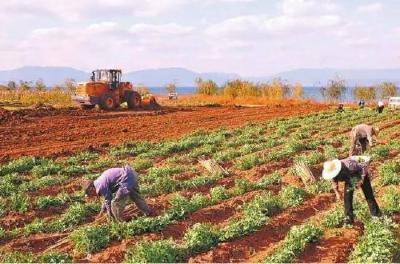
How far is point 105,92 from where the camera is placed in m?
33.6

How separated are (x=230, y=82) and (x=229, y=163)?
36.2 metres

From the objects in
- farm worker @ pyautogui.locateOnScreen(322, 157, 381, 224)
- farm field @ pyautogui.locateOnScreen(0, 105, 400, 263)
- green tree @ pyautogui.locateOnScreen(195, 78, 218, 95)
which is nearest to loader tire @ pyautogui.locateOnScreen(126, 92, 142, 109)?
farm field @ pyautogui.locateOnScreen(0, 105, 400, 263)

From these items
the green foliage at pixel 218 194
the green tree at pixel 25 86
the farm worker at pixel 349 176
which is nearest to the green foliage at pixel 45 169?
the green foliage at pixel 218 194

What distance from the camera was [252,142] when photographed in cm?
2047

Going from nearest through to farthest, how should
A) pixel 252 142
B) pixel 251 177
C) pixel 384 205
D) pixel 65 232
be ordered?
1. pixel 65 232
2. pixel 384 205
3. pixel 251 177
4. pixel 252 142

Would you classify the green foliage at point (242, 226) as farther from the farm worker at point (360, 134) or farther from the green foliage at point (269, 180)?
the farm worker at point (360, 134)

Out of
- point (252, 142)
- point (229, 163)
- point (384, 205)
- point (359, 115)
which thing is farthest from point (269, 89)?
point (384, 205)

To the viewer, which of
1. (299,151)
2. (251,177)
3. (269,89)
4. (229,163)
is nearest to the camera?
(251,177)

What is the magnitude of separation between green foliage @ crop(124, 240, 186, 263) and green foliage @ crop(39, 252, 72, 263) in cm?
94

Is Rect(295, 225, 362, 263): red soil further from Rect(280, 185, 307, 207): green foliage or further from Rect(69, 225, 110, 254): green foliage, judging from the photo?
Rect(69, 225, 110, 254): green foliage

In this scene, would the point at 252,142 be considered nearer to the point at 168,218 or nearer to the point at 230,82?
the point at 168,218

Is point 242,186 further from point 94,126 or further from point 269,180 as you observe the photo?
point 94,126

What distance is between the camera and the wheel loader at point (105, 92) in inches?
1298

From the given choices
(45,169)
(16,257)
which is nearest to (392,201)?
(16,257)
